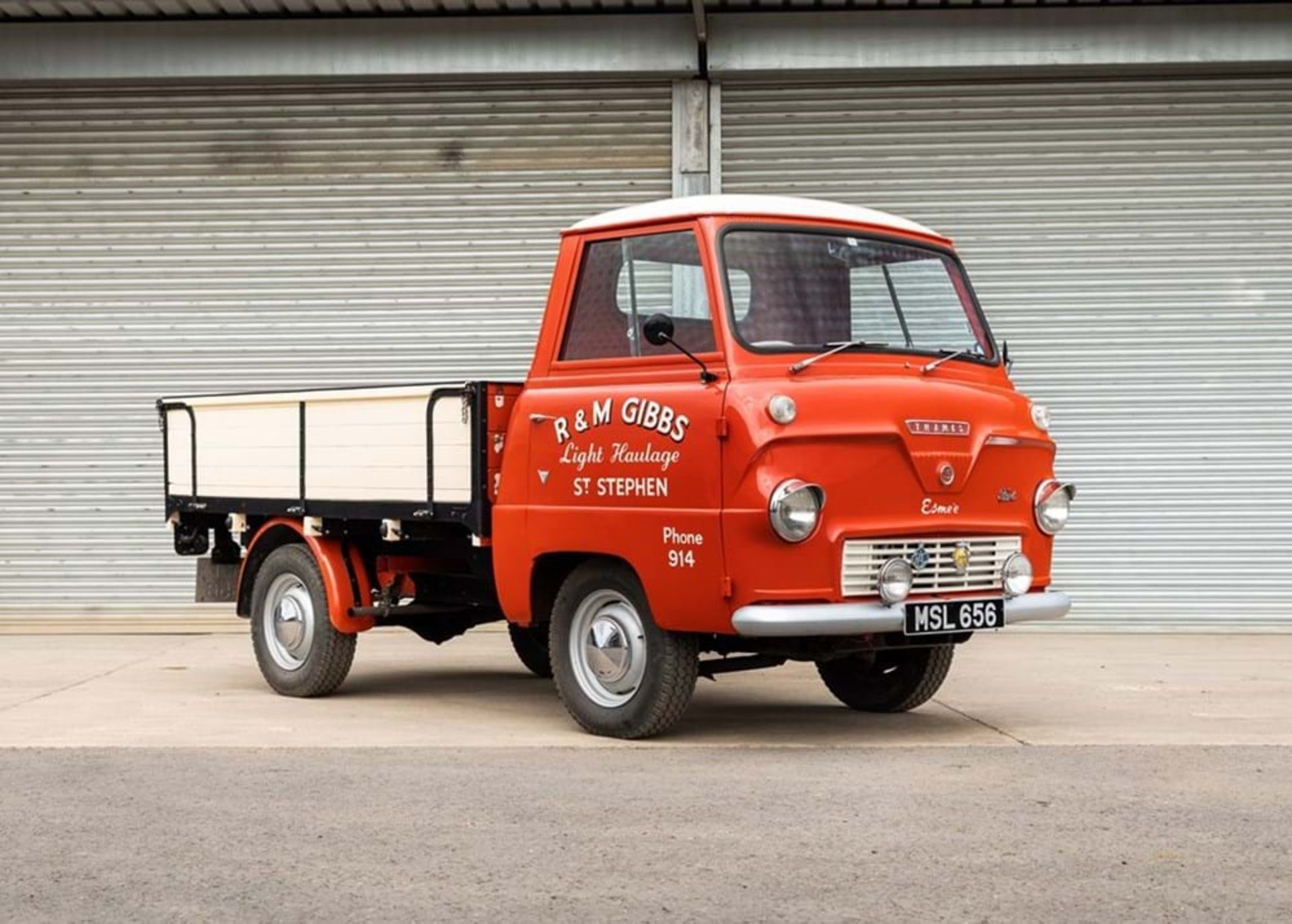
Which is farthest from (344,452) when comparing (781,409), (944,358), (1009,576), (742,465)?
(1009,576)

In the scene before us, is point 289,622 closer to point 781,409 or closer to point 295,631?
point 295,631

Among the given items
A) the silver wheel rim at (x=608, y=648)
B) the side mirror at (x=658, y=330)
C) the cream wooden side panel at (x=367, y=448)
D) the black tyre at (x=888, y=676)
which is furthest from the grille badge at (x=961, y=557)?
the cream wooden side panel at (x=367, y=448)

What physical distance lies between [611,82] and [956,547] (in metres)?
7.15

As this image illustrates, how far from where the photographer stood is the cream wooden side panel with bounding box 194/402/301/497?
962cm

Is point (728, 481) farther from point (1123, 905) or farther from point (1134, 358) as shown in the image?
point (1134, 358)

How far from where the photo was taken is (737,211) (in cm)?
804

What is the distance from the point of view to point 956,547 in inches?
312

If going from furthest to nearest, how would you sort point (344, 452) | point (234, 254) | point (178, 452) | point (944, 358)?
1. point (234, 254)
2. point (178, 452)
3. point (344, 452)
4. point (944, 358)

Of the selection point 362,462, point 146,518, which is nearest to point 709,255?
point 362,462

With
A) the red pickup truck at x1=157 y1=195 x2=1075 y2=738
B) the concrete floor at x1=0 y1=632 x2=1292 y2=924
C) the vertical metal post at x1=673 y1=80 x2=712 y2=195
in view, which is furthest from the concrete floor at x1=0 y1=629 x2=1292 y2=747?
the vertical metal post at x1=673 y1=80 x2=712 y2=195

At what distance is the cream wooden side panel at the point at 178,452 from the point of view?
10.3m

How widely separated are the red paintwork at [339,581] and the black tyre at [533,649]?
3.76 feet

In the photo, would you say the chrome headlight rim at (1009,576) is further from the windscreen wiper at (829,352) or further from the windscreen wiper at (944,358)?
the windscreen wiper at (829,352)

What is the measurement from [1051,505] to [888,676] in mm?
1314
